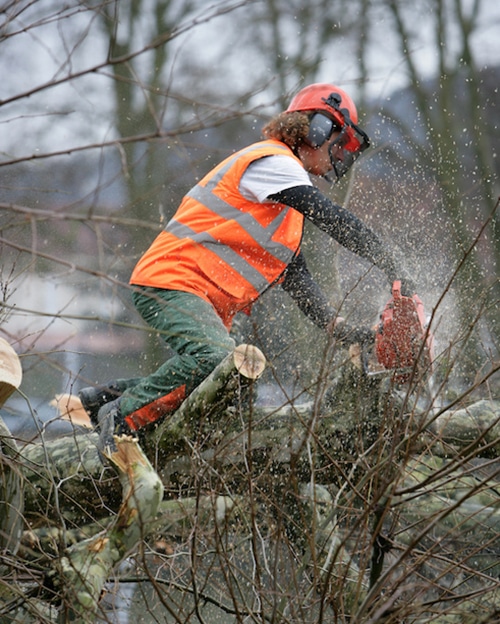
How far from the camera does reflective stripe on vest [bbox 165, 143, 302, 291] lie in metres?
4.66

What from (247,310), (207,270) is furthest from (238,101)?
(247,310)

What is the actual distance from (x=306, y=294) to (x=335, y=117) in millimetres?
998

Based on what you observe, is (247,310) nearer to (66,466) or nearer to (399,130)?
(66,466)

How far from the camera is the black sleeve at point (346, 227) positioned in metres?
4.46

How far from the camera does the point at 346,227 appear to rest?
4.48 meters

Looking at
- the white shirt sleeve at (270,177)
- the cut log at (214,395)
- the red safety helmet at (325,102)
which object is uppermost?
the red safety helmet at (325,102)

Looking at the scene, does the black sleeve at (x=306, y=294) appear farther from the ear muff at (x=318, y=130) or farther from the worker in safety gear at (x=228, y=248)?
the ear muff at (x=318, y=130)

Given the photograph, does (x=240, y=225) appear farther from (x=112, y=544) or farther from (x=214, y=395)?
(x=112, y=544)

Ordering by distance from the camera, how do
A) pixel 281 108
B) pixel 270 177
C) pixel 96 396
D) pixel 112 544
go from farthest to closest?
pixel 281 108 → pixel 96 396 → pixel 270 177 → pixel 112 544

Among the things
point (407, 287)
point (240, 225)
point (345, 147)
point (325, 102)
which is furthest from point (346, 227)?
point (325, 102)

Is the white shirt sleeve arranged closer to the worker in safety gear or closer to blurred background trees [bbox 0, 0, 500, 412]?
the worker in safety gear

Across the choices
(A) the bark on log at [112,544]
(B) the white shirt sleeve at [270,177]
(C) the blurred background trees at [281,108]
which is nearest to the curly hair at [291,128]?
(B) the white shirt sleeve at [270,177]

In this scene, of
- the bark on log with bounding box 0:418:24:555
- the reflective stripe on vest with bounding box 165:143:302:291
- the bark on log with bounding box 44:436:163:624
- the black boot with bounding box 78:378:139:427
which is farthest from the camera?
the black boot with bounding box 78:378:139:427

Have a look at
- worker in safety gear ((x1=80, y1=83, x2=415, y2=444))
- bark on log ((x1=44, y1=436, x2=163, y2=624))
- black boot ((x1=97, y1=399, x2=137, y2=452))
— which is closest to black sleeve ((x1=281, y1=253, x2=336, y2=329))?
worker in safety gear ((x1=80, y1=83, x2=415, y2=444))
